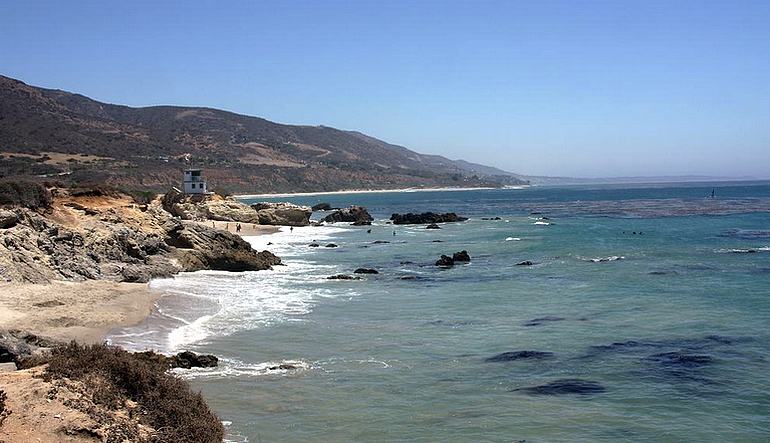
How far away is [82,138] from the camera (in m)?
138

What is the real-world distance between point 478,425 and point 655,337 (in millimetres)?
8737

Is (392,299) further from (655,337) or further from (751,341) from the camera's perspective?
(751,341)

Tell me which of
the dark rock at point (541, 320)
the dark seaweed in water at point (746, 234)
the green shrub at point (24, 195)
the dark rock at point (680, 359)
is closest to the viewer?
the dark rock at point (680, 359)

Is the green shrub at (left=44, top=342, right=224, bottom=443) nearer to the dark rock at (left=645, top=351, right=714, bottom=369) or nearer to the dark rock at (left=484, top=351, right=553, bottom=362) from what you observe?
the dark rock at (left=484, top=351, right=553, bottom=362)

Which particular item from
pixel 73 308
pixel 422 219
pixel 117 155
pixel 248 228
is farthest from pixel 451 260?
pixel 117 155

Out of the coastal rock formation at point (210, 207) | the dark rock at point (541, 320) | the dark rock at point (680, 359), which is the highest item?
the coastal rock formation at point (210, 207)

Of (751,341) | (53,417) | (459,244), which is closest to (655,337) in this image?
(751,341)

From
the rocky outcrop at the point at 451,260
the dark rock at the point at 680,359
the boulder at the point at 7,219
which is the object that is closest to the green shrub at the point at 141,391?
the dark rock at the point at 680,359

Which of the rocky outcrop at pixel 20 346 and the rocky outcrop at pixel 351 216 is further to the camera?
the rocky outcrop at pixel 351 216

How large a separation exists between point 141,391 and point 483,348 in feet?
32.8

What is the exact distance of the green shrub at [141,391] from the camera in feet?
32.9

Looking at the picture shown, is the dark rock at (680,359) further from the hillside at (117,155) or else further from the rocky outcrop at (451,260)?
the hillside at (117,155)

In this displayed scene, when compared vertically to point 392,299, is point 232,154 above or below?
above

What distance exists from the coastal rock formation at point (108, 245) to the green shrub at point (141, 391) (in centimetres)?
1466
